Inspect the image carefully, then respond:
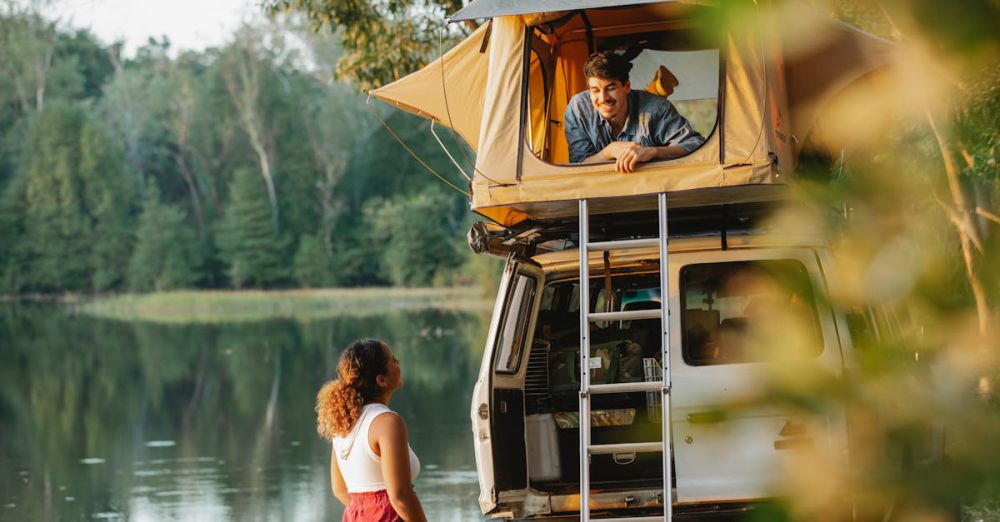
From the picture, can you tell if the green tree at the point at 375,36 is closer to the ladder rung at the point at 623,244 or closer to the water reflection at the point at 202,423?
the water reflection at the point at 202,423

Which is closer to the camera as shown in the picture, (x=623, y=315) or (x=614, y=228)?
(x=623, y=315)

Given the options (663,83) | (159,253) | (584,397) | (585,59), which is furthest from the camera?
(159,253)

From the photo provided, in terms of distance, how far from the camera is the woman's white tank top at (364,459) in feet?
16.7

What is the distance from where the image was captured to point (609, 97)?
7.24 meters

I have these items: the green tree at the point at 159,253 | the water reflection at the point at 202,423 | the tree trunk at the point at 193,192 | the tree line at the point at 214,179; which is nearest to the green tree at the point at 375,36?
the water reflection at the point at 202,423

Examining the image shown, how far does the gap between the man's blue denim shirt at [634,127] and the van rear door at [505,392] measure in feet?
2.07

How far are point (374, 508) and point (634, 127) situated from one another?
108 inches

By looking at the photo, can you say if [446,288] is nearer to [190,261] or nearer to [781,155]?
[190,261]

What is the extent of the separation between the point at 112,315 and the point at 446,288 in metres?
15.9

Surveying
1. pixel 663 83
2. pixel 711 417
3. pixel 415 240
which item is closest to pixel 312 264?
pixel 415 240

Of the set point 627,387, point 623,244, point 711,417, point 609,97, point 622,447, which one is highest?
point 609,97

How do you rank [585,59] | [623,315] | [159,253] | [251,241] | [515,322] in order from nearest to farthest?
[623,315] < [515,322] < [585,59] < [159,253] < [251,241]

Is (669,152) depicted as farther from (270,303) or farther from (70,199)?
(70,199)

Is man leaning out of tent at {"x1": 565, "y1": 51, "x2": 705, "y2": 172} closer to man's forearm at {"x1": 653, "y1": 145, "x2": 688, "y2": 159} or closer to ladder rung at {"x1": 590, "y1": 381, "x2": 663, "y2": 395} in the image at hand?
man's forearm at {"x1": 653, "y1": 145, "x2": 688, "y2": 159}
